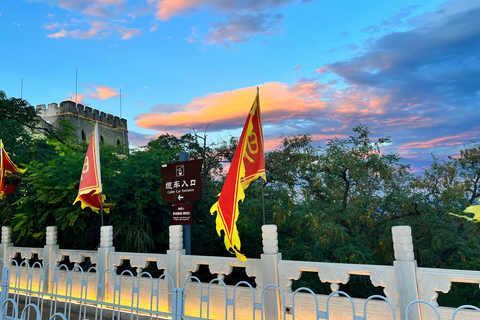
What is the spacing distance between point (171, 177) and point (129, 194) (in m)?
3.86

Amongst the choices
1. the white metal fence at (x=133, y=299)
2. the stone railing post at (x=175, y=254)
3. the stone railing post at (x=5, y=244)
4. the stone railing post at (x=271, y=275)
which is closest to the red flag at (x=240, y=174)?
the stone railing post at (x=271, y=275)

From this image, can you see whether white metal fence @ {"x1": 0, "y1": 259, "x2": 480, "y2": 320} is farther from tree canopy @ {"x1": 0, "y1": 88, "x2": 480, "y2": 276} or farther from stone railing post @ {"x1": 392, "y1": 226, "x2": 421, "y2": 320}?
tree canopy @ {"x1": 0, "y1": 88, "x2": 480, "y2": 276}

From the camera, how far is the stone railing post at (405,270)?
18.7 ft

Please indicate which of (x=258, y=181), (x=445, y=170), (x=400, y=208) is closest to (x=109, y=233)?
(x=258, y=181)

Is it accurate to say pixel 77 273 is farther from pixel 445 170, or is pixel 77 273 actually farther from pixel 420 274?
pixel 445 170

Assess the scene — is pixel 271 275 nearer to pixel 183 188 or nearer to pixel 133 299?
pixel 183 188

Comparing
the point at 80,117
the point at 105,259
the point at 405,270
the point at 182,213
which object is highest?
the point at 80,117

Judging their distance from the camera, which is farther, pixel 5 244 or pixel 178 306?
pixel 5 244

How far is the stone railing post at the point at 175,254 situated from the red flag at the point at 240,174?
5.64ft

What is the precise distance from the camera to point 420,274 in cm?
572

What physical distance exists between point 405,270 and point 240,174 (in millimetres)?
3360

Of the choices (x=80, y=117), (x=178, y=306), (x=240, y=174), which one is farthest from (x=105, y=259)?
(x=80, y=117)

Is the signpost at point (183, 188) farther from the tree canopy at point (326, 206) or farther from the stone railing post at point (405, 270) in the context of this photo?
the stone railing post at point (405, 270)

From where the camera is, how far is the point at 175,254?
8.38 metres
